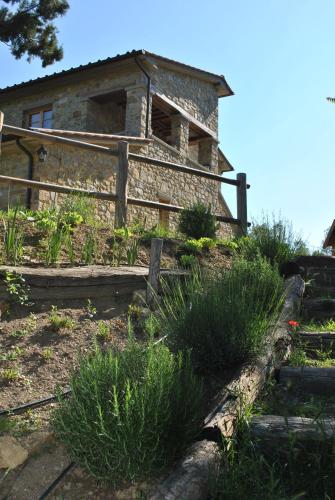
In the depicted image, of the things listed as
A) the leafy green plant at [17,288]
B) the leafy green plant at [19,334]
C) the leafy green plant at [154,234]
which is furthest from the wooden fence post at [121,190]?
the leafy green plant at [19,334]

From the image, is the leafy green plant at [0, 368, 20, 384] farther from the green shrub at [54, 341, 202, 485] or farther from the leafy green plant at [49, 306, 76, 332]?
the green shrub at [54, 341, 202, 485]

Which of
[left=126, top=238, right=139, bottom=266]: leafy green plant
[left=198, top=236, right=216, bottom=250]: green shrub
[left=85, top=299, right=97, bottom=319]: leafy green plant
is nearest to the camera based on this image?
[left=85, top=299, right=97, bottom=319]: leafy green plant

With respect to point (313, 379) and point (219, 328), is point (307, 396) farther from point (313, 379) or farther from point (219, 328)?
point (219, 328)

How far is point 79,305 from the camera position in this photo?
15.8ft

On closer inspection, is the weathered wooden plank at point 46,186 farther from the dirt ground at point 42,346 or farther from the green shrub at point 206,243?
the dirt ground at point 42,346

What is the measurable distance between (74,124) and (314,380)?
12.3 meters

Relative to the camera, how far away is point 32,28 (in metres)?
14.6

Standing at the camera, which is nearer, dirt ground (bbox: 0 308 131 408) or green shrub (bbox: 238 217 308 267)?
dirt ground (bbox: 0 308 131 408)

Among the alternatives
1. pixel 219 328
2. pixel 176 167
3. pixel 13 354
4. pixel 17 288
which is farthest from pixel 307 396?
pixel 176 167

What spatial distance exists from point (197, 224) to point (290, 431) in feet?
16.1

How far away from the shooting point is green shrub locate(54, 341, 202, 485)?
2498 millimetres

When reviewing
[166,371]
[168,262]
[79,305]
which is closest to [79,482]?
[166,371]

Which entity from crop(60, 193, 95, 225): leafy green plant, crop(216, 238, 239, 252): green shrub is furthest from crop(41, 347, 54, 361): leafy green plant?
crop(216, 238, 239, 252): green shrub

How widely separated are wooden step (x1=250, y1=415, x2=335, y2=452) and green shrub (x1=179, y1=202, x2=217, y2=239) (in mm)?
4655
